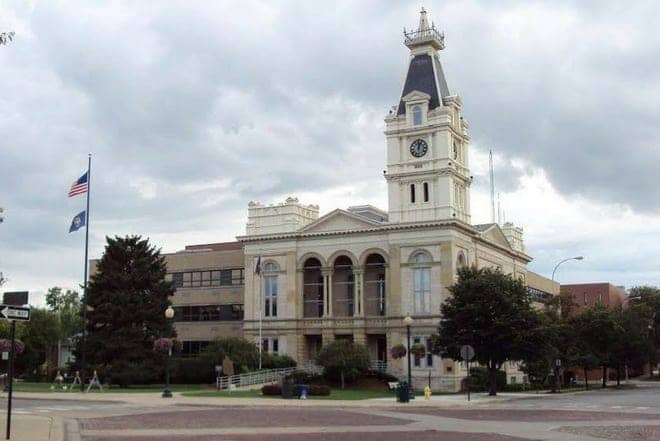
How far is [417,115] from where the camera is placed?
76.5 meters

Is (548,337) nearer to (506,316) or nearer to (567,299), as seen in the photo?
(506,316)

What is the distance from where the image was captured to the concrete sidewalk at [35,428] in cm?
2128

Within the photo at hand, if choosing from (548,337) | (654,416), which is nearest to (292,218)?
(548,337)

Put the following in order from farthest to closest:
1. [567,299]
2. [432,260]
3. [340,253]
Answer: [567,299], [340,253], [432,260]

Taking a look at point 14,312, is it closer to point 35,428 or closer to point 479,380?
point 35,428

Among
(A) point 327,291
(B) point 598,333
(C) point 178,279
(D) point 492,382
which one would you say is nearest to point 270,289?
(A) point 327,291

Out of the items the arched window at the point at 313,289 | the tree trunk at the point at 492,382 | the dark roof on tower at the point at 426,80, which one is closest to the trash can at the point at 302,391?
the tree trunk at the point at 492,382

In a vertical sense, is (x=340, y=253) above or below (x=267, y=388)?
above

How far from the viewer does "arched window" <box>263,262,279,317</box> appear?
8031 centimetres

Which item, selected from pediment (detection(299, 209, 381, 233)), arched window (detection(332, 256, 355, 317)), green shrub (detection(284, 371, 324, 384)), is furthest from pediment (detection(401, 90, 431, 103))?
green shrub (detection(284, 371, 324, 384))

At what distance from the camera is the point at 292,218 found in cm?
Result: 8056

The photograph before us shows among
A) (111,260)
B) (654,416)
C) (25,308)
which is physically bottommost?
(654,416)

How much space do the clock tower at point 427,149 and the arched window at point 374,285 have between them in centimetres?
480

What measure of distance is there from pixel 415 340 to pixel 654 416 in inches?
1591
